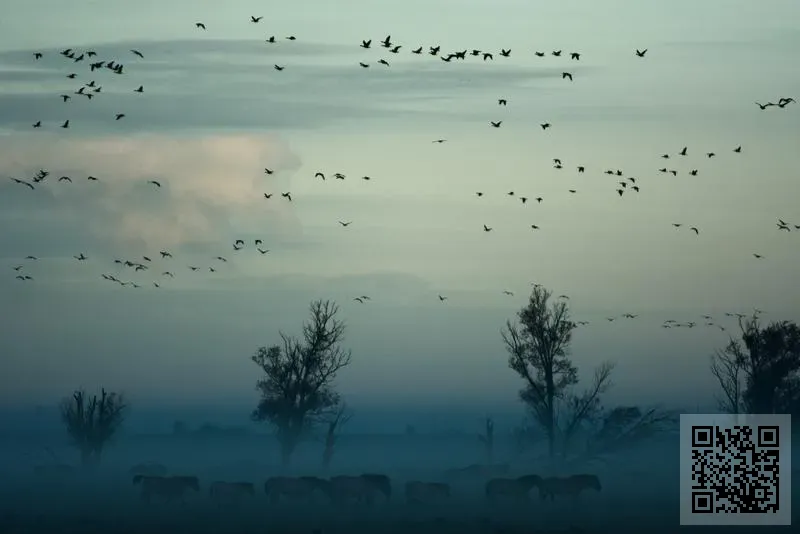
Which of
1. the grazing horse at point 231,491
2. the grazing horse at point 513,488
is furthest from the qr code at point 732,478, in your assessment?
the grazing horse at point 231,491

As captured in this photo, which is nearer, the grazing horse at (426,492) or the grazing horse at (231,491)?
the grazing horse at (231,491)

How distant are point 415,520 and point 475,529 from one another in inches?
275

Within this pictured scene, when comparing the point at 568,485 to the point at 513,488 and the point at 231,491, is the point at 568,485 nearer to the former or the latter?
the point at 513,488

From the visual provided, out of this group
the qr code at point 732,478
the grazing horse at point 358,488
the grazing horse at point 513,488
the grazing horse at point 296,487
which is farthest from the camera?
the grazing horse at point 296,487

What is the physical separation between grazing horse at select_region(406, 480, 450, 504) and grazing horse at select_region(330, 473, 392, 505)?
1.47 metres

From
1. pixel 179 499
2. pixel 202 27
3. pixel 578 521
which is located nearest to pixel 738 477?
pixel 578 521

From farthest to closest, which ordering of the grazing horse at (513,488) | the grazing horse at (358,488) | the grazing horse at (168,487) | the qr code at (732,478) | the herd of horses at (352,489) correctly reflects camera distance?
the grazing horse at (168,487) → the grazing horse at (513,488) → the herd of horses at (352,489) → the grazing horse at (358,488) → the qr code at (732,478)

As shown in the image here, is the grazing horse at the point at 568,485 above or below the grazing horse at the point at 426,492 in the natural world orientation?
above

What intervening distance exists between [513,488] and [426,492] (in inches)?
202

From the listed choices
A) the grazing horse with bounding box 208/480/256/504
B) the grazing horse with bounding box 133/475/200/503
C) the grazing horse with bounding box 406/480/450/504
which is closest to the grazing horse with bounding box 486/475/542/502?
the grazing horse with bounding box 406/480/450/504

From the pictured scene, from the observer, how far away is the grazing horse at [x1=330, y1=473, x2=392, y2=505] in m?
77.0

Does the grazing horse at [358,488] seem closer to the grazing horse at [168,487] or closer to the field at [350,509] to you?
the field at [350,509]

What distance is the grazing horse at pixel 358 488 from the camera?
77.0m

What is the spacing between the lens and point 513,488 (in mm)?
78562
